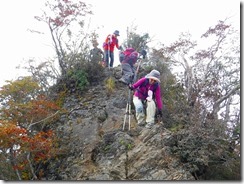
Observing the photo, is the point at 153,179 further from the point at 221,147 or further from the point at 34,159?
the point at 34,159

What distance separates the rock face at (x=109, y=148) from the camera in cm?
838

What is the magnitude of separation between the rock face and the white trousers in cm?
22

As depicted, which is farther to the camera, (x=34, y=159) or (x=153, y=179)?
(x=34, y=159)

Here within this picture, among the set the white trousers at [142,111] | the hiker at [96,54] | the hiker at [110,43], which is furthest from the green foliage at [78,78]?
the white trousers at [142,111]

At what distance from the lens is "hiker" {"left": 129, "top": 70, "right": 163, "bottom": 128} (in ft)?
30.9

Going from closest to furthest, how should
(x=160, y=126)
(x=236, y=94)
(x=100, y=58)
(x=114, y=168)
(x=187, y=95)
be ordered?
(x=114, y=168), (x=160, y=126), (x=236, y=94), (x=187, y=95), (x=100, y=58)

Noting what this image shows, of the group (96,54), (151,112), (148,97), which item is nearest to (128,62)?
(96,54)

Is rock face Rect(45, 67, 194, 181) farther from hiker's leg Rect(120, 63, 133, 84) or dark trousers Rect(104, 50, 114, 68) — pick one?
dark trousers Rect(104, 50, 114, 68)

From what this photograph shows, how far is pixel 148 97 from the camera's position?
377 inches

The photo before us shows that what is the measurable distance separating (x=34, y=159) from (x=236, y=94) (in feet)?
18.5

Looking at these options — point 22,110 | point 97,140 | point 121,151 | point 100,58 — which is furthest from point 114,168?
point 100,58

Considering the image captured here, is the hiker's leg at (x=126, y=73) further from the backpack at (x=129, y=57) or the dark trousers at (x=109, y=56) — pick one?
the dark trousers at (x=109, y=56)

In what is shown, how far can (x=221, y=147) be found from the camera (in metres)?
8.65

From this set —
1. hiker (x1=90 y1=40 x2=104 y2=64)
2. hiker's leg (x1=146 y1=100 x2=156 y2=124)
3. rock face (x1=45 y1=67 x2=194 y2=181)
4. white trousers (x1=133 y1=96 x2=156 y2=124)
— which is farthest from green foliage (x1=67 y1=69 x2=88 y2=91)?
hiker's leg (x1=146 y1=100 x2=156 y2=124)
